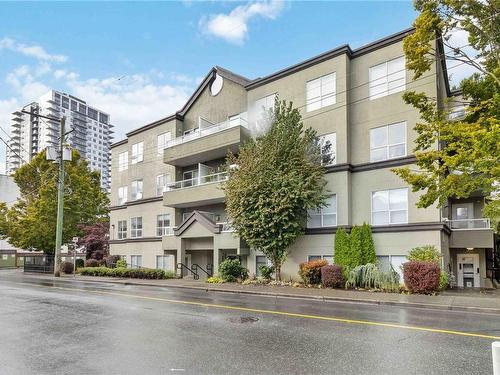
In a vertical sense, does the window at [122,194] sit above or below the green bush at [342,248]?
above

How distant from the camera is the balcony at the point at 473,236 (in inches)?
869

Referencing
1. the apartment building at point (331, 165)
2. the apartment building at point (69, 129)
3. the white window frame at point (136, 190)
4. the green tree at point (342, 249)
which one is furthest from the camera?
the apartment building at point (69, 129)

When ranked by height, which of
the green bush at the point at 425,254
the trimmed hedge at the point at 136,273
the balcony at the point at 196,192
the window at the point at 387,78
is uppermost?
the window at the point at 387,78

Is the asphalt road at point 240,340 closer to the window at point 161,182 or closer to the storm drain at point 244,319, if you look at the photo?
the storm drain at point 244,319

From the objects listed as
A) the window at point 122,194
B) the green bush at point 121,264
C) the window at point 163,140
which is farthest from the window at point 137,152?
the green bush at point 121,264

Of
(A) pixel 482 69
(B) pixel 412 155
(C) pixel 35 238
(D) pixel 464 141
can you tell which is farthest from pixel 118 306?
(C) pixel 35 238

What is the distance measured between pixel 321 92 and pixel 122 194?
71.6ft

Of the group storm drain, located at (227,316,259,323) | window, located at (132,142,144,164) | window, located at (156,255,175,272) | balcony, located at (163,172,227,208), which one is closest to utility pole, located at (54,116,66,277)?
window, located at (132,142,144,164)

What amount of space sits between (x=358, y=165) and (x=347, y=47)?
6.59m

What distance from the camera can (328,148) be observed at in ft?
75.4

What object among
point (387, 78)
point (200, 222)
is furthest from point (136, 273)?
point (387, 78)

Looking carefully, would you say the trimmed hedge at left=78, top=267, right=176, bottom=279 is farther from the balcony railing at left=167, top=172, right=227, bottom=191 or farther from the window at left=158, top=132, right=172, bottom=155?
the window at left=158, top=132, right=172, bottom=155

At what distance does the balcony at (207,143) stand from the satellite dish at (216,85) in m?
2.32

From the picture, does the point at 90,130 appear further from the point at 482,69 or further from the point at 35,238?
the point at 482,69
